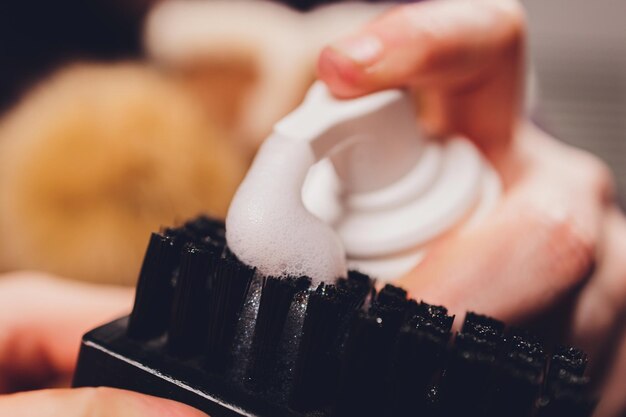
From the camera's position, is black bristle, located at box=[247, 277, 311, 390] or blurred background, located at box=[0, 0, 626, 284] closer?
black bristle, located at box=[247, 277, 311, 390]

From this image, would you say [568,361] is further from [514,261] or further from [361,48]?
[361,48]

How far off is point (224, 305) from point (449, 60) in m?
0.21

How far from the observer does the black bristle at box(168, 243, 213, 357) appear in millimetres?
269

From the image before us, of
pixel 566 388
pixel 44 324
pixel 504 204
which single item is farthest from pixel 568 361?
pixel 44 324

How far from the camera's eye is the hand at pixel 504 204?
319 millimetres

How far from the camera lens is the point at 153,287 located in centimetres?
29

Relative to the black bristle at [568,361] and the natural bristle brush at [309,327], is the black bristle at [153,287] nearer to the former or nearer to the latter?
the natural bristle brush at [309,327]

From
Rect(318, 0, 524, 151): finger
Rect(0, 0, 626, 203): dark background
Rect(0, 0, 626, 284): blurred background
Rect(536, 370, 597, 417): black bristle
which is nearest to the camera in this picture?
Rect(536, 370, 597, 417): black bristle

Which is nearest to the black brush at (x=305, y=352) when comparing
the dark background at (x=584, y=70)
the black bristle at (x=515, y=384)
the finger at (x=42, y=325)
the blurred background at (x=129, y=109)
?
the black bristle at (x=515, y=384)

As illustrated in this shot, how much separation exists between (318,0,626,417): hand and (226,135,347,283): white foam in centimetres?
6

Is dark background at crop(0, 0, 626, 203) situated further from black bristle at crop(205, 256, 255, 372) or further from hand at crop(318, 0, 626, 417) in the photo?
black bristle at crop(205, 256, 255, 372)

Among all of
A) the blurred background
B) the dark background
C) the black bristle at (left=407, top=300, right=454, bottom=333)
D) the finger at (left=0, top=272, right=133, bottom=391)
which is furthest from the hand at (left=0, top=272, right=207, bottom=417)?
the dark background

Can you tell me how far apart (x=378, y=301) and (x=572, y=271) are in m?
0.15

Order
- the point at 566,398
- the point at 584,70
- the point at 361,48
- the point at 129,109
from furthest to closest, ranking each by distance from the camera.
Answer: the point at 584,70, the point at 129,109, the point at 361,48, the point at 566,398
